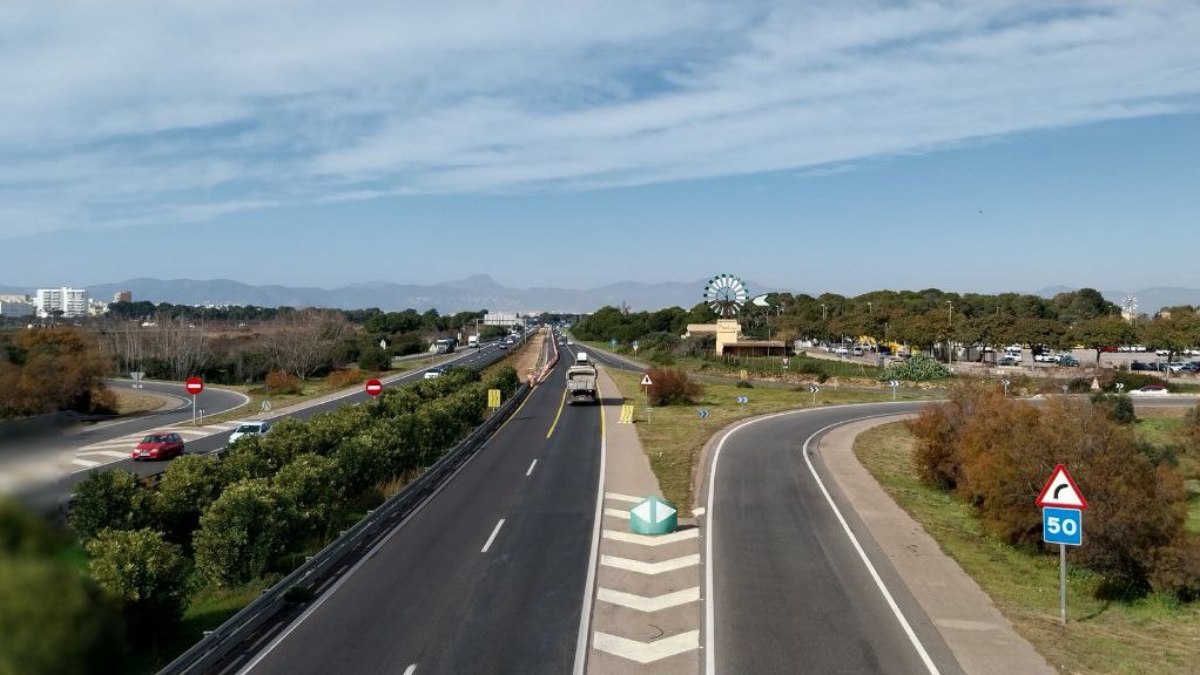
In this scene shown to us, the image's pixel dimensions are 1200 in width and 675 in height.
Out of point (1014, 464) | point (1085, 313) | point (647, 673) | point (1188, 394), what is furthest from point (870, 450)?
point (1085, 313)

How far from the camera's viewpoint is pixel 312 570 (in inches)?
691

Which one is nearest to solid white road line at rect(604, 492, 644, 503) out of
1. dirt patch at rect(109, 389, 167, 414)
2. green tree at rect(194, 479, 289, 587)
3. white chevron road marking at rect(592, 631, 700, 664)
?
green tree at rect(194, 479, 289, 587)

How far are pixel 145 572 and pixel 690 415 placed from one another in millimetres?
41403

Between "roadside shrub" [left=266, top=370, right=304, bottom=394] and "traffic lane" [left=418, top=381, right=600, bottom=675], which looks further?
"roadside shrub" [left=266, top=370, right=304, bottom=394]

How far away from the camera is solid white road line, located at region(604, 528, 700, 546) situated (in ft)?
70.6

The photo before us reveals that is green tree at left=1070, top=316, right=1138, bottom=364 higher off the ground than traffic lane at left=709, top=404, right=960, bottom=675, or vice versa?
green tree at left=1070, top=316, right=1138, bottom=364

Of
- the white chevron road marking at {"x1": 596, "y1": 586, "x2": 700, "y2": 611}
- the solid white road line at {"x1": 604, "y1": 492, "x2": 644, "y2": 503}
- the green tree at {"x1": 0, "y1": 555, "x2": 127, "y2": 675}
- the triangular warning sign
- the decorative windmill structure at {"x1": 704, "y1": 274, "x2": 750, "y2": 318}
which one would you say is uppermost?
the decorative windmill structure at {"x1": 704, "y1": 274, "x2": 750, "y2": 318}

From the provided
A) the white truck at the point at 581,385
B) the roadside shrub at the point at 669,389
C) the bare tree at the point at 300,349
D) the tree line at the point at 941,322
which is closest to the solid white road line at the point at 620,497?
the white truck at the point at 581,385

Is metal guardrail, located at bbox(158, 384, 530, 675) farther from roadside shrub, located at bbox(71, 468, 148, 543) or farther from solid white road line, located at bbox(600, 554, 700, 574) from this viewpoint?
solid white road line, located at bbox(600, 554, 700, 574)

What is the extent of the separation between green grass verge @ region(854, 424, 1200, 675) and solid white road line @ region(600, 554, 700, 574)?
20.2 feet

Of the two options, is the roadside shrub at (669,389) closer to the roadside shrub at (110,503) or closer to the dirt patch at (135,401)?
the dirt patch at (135,401)

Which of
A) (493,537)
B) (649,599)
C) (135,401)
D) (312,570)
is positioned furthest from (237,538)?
(135,401)

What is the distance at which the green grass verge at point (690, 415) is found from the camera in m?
31.5

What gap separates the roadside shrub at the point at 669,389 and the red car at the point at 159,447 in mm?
30209
